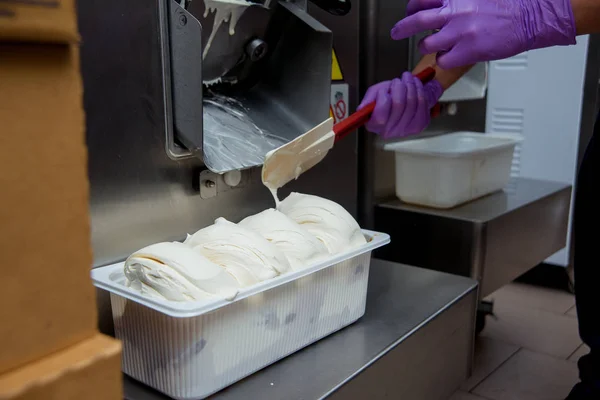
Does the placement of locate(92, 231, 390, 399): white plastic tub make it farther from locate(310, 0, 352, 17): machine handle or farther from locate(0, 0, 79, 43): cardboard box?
locate(310, 0, 352, 17): machine handle

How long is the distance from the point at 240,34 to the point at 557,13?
2.18 feet

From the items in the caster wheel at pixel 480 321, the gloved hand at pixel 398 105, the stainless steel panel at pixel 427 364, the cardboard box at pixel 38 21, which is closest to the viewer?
the cardboard box at pixel 38 21

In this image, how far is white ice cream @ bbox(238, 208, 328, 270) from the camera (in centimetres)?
90

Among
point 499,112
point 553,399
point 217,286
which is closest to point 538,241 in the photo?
point 553,399

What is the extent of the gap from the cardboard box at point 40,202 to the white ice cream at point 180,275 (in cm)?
30

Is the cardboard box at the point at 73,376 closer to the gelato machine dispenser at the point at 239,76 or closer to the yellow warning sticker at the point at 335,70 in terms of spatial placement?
the gelato machine dispenser at the point at 239,76

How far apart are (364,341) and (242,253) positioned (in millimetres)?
288

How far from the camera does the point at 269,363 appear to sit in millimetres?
875

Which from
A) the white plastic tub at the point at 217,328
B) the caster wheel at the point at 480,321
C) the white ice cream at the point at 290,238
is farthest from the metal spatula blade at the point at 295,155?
the caster wheel at the point at 480,321

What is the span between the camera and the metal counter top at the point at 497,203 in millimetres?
1533

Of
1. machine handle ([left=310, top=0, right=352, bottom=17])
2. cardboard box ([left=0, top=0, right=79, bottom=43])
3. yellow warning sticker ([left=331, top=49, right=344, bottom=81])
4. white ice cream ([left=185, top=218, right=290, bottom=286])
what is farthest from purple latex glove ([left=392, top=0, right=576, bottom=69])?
cardboard box ([left=0, top=0, right=79, bottom=43])

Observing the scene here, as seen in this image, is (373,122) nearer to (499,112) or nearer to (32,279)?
(32,279)

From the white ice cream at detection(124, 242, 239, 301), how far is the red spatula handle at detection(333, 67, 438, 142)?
0.52 metres

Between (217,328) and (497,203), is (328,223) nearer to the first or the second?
(217,328)
